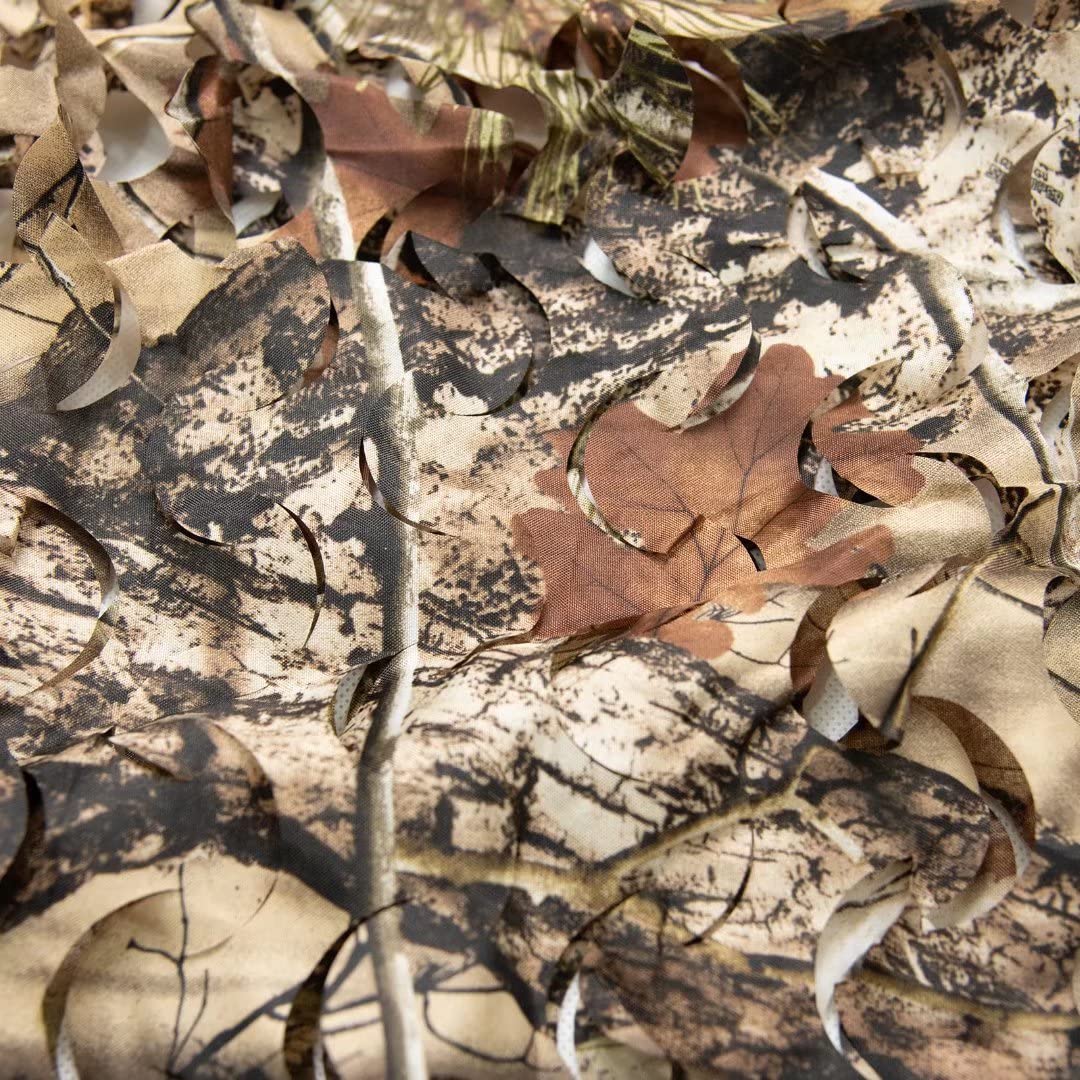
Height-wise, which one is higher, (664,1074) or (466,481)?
(466,481)

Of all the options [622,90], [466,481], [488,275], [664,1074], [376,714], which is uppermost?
[622,90]

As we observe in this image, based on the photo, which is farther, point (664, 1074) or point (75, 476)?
point (75, 476)

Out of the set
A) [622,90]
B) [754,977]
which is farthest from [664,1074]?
[622,90]

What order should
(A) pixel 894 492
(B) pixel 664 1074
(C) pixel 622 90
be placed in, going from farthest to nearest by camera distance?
(C) pixel 622 90
(A) pixel 894 492
(B) pixel 664 1074

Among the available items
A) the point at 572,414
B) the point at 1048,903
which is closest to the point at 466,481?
the point at 572,414

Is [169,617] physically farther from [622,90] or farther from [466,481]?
[622,90]

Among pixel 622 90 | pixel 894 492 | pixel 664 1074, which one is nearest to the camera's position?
pixel 664 1074

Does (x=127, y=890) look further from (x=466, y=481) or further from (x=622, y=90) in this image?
(x=622, y=90)
